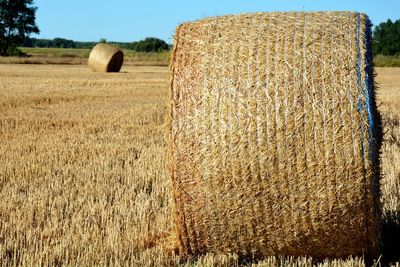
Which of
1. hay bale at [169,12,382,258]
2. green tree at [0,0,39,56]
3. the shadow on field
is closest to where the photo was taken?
hay bale at [169,12,382,258]

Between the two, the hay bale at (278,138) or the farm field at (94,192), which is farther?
the farm field at (94,192)

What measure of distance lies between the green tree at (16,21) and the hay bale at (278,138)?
162ft

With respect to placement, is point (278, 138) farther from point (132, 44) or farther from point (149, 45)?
point (132, 44)

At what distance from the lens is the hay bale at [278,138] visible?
11.9ft

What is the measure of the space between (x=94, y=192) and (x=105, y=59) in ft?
63.1

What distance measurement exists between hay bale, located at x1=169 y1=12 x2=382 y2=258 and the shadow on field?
0.23 meters

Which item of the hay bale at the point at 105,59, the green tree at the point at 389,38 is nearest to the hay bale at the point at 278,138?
the hay bale at the point at 105,59

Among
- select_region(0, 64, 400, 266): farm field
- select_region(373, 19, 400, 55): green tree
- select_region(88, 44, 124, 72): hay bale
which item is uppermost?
select_region(373, 19, 400, 55): green tree

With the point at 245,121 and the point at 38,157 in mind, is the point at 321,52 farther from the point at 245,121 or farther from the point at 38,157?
the point at 38,157

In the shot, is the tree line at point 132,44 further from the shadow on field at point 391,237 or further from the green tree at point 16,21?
the shadow on field at point 391,237

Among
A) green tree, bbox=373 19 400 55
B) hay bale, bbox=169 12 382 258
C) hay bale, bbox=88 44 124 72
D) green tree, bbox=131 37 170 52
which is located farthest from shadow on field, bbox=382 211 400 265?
green tree, bbox=373 19 400 55

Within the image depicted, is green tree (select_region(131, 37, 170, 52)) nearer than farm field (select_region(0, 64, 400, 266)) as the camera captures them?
No

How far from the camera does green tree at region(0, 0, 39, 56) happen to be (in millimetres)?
51500

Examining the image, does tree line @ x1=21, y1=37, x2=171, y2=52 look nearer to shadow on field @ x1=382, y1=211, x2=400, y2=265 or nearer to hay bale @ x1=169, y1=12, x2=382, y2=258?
shadow on field @ x1=382, y1=211, x2=400, y2=265
